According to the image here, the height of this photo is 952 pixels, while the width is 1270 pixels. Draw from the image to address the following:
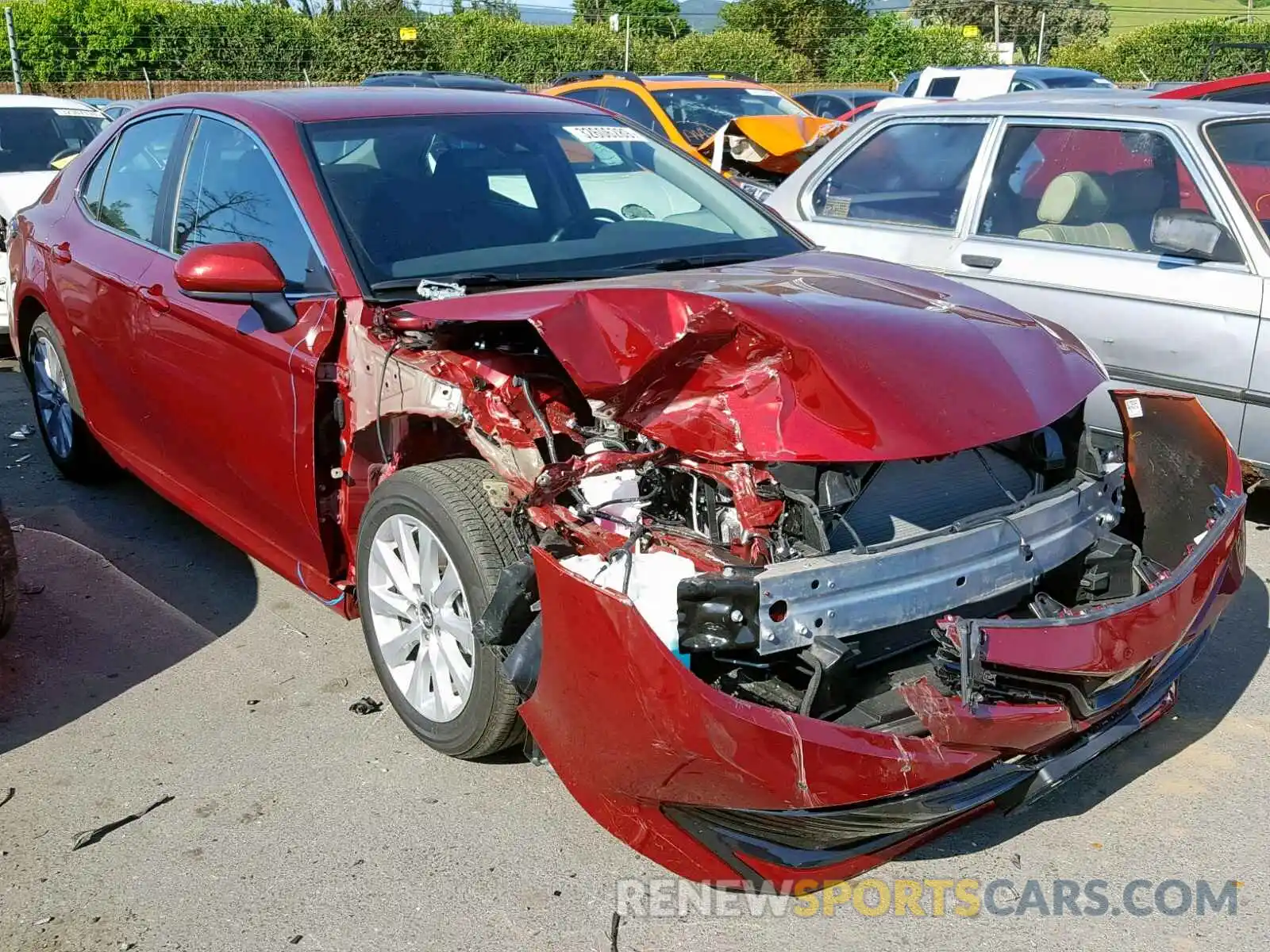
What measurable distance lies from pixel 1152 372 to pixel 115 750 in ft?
13.2

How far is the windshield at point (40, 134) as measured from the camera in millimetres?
9125

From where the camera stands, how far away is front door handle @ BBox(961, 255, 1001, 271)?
534 centimetres

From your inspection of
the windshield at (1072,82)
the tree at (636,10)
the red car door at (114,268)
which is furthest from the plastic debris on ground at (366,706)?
the tree at (636,10)

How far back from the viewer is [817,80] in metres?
37.8

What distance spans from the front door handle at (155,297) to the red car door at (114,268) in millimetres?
82

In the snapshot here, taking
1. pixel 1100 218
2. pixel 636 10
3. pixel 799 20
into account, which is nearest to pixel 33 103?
pixel 1100 218

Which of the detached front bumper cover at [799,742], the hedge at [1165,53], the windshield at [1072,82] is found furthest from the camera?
the hedge at [1165,53]

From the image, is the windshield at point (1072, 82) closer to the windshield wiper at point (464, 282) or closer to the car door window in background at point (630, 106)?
the car door window in background at point (630, 106)

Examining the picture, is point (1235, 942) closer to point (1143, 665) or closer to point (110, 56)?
point (1143, 665)

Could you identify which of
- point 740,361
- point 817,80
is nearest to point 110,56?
point 817,80

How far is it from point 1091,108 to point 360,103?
3270 millimetres

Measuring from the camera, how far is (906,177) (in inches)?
230

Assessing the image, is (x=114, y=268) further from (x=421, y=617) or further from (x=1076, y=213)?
(x=1076, y=213)

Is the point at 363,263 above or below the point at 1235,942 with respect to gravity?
above
